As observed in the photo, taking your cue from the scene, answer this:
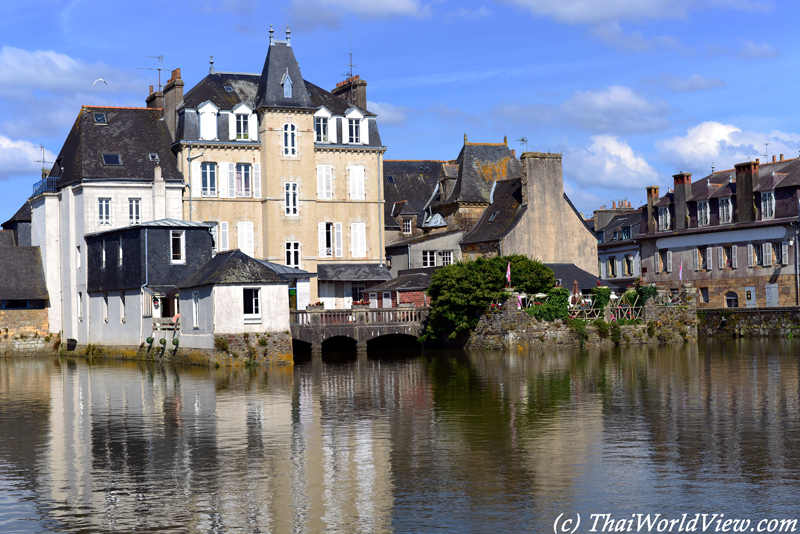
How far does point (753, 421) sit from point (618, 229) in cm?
5896

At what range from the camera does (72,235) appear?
56812mm

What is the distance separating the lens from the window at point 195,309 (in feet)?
141

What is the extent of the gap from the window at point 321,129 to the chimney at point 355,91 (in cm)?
392

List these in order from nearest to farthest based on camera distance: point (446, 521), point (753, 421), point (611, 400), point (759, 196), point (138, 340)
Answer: point (446, 521) → point (753, 421) → point (611, 400) → point (138, 340) → point (759, 196)

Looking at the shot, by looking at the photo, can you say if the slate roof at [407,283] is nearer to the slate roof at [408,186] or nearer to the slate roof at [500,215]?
the slate roof at [500,215]

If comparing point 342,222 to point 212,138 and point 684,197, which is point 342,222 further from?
point 684,197

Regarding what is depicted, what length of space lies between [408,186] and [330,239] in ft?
41.6

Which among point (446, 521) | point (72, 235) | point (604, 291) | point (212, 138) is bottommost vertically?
point (446, 521)

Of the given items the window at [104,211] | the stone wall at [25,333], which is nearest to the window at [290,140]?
the window at [104,211]

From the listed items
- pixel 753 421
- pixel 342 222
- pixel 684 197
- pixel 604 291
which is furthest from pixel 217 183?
pixel 753 421

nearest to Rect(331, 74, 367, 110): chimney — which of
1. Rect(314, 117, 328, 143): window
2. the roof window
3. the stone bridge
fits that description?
Rect(314, 117, 328, 143): window

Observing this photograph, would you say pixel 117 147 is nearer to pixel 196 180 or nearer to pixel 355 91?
pixel 196 180

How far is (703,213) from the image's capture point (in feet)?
217

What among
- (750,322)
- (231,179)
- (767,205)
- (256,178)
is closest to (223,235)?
(231,179)
